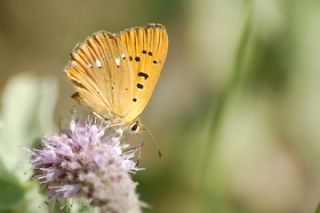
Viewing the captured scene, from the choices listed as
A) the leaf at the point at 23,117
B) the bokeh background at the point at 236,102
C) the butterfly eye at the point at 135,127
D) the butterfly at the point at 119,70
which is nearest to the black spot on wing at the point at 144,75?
the butterfly at the point at 119,70

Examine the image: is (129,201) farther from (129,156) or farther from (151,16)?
(151,16)

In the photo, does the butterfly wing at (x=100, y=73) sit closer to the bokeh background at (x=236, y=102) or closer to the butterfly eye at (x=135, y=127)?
the butterfly eye at (x=135, y=127)

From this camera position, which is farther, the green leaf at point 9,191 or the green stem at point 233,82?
the green stem at point 233,82

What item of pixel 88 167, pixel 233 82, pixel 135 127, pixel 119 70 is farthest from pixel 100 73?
pixel 233 82

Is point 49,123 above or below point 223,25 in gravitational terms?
below

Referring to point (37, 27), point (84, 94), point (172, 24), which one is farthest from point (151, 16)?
point (84, 94)

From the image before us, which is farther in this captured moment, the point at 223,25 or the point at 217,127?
the point at 223,25
